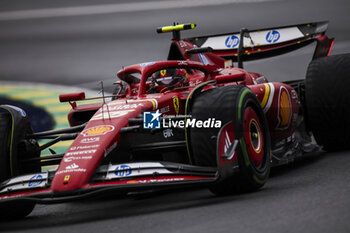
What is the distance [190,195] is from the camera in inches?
183

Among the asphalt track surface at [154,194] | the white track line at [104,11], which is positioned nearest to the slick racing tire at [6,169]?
the asphalt track surface at [154,194]

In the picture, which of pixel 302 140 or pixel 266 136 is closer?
pixel 266 136

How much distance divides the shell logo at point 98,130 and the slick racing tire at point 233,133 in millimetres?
696

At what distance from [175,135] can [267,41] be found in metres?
3.42

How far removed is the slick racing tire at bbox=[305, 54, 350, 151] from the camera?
6270 mm

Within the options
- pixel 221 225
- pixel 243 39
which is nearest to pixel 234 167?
pixel 221 225

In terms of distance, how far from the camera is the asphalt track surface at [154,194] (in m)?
3.16

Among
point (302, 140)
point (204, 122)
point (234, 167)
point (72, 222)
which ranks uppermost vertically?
point (204, 122)

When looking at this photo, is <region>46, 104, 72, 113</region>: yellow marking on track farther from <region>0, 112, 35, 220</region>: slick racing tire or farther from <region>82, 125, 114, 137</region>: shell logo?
<region>82, 125, 114, 137</region>: shell logo

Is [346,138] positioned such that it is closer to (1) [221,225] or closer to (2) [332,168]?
(2) [332,168]

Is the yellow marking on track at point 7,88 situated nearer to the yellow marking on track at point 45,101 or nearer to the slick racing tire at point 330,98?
the yellow marking on track at point 45,101

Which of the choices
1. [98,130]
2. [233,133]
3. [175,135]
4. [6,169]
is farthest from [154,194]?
[6,169]

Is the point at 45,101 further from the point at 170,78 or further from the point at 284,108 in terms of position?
the point at 284,108

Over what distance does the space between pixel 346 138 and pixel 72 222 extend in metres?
3.92
